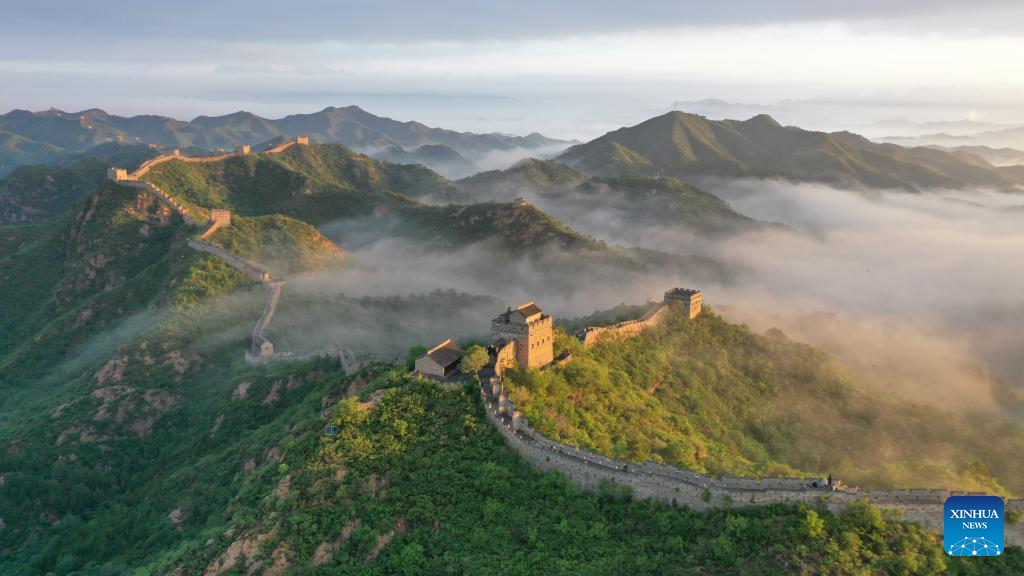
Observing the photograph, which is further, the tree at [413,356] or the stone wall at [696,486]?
the tree at [413,356]

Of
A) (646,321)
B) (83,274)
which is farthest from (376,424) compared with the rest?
(83,274)

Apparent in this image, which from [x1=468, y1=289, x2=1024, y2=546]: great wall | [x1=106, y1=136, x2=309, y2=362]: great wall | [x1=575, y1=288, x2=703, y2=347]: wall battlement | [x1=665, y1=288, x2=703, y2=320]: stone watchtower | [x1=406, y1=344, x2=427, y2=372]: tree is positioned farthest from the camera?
[x1=665, y1=288, x2=703, y2=320]: stone watchtower

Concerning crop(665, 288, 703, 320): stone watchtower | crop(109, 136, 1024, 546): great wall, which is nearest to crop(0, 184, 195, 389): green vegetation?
crop(665, 288, 703, 320): stone watchtower

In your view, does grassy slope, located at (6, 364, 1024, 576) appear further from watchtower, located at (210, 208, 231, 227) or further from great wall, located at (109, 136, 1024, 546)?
watchtower, located at (210, 208, 231, 227)

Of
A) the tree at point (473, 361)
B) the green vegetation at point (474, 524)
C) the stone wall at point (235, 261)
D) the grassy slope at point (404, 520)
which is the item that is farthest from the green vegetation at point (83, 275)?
the green vegetation at point (474, 524)

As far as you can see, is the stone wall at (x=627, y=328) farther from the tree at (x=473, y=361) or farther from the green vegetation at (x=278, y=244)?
the green vegetation at (x=278, y=244)
